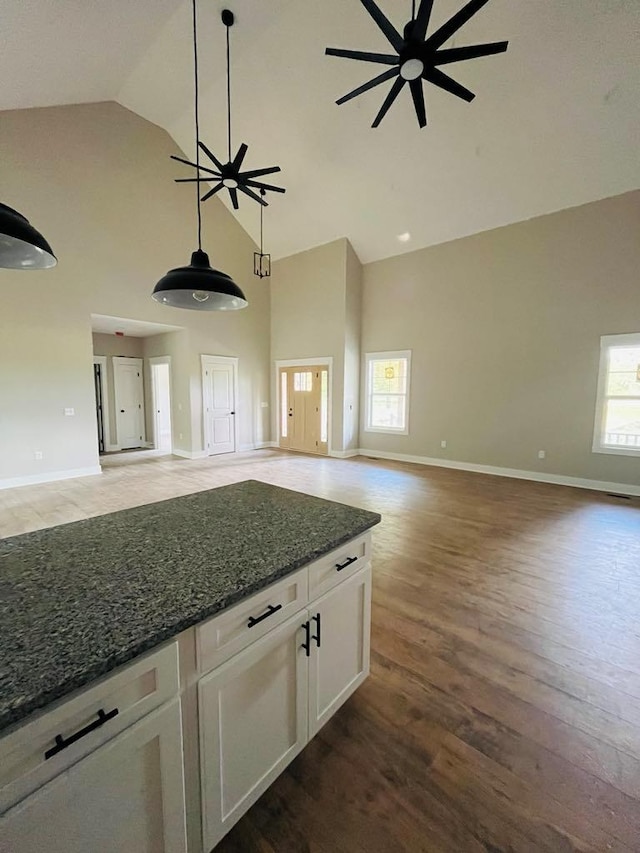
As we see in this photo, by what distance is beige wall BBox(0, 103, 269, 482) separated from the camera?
5.11 m

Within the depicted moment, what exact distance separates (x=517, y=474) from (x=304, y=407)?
14.4 feet

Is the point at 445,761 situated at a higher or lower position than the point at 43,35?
lower

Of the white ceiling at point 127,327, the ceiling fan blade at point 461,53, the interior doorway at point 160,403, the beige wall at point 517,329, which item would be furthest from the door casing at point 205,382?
the ceiling fan blade at point 461,53

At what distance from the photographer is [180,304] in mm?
2271

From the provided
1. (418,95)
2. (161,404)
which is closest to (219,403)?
(161,404)

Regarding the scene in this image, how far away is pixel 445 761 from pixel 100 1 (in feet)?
20.3

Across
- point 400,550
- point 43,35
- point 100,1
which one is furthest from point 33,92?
point 400,550

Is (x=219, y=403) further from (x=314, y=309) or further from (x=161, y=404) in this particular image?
(x=314, y=309)

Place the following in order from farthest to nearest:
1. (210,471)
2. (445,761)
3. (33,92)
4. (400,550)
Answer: (210,471) < (33,92) < (400,550) < (445,761)

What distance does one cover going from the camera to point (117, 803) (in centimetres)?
82

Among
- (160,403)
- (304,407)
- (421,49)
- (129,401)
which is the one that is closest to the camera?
(421,49)

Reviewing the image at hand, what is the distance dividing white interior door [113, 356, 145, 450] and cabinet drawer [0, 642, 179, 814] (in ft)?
29.0

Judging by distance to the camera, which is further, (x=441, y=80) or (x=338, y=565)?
(x=441, y=80)

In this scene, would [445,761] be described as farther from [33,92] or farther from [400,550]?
[33,92]
